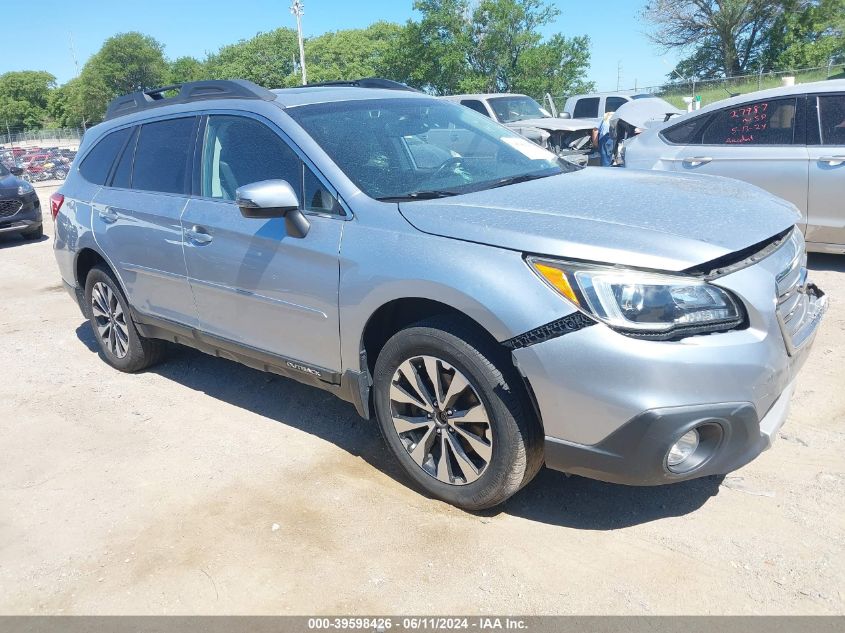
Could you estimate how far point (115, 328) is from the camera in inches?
207

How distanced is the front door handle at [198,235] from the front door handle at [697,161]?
4.80 meters

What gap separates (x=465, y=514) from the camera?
323cm

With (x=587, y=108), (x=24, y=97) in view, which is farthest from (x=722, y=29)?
(x=24, y=97)

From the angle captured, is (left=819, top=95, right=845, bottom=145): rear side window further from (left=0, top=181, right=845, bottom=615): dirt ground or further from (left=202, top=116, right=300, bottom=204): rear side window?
(left=202, top=116, right=300, bottom=204): rear side window

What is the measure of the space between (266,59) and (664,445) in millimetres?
82905

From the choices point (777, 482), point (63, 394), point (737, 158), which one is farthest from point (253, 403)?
point (737, 158)

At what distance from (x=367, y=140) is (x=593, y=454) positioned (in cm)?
194

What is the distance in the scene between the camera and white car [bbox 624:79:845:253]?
627 cm

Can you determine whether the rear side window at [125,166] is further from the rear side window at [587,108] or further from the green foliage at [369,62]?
the green foliage at [369,62]

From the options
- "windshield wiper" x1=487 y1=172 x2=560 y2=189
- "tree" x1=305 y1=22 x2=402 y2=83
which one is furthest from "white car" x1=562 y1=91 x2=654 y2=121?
"tree" x1=305 y1=22 x2=402 y2=83

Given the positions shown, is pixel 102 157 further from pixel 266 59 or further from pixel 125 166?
pixel 266 59

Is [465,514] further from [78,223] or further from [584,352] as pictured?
[78,223]

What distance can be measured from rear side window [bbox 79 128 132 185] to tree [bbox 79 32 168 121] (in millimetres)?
90065
